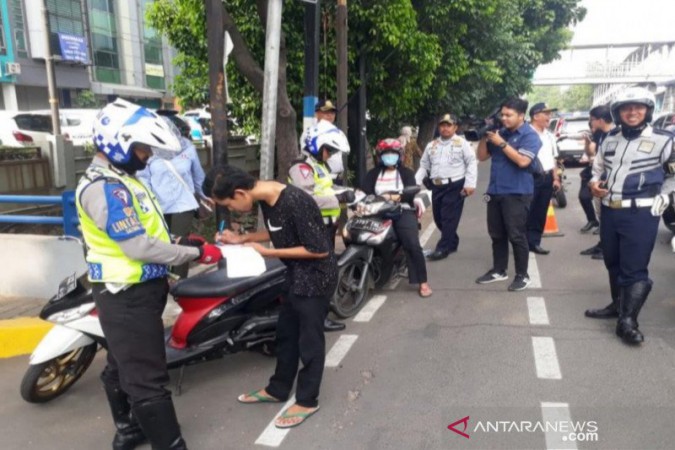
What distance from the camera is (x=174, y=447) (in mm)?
2762

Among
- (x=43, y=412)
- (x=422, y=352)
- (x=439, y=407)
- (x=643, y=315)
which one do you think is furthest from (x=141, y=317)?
(x=643, y=315)

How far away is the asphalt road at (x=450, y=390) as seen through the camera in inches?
119

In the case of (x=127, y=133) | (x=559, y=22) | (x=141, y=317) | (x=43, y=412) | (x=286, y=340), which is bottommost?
(x=43, y=412)

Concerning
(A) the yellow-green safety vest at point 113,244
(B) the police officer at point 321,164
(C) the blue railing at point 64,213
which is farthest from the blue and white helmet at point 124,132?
(C) the blue railing at point 64,213

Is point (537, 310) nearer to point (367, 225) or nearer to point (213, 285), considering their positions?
point (367, 225)

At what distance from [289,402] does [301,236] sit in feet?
3.81

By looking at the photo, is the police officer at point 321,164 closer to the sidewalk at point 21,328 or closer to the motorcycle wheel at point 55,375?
the sidewalk at point 21,328

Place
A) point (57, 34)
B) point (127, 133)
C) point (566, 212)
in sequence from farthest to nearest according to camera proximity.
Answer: point (57, 34) < point (566, 212) < point (127, 133)

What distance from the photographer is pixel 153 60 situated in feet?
119

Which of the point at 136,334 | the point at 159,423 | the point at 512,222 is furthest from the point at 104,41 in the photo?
the point at 159,423

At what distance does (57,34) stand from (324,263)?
2930 cm

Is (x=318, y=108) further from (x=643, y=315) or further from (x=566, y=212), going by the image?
(x=566, y=212)

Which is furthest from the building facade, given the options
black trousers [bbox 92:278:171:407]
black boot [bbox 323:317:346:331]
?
black trousers [bbox 92:278:171:407]

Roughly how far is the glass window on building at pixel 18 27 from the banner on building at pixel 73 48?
1.71 meters
